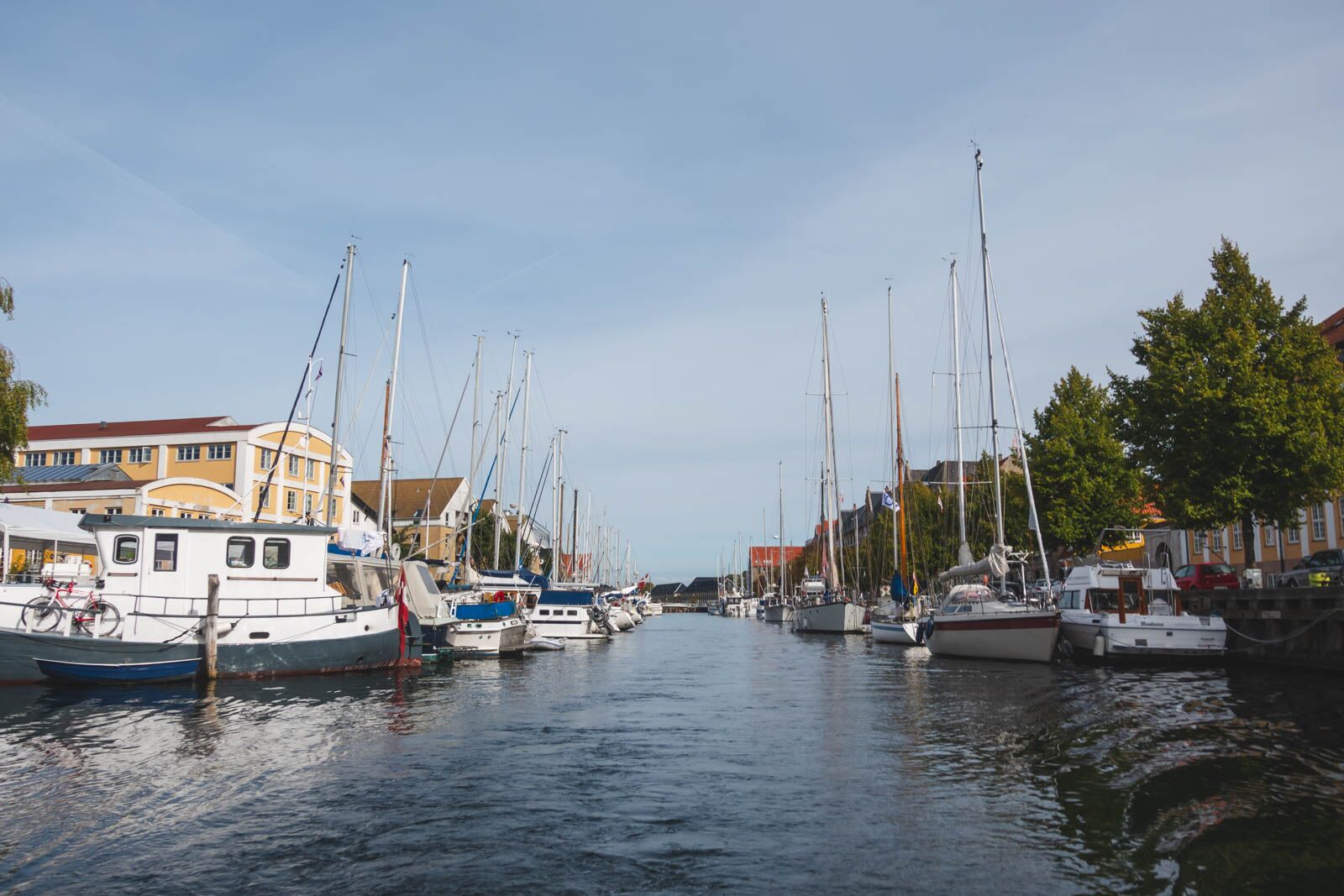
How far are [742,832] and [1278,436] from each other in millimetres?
33075

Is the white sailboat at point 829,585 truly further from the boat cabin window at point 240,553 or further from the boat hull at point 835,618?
the boat cabin window at point 240,553

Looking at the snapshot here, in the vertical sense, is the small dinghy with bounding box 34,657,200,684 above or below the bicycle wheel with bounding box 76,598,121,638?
below

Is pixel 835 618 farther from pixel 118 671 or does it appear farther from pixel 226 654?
pixel 118 671

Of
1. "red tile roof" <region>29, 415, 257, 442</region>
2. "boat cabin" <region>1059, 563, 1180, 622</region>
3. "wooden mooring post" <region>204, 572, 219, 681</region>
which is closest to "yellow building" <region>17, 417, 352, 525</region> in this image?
"red tile roof" <region>29, 415, 257, 442</region>

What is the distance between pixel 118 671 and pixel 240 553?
4.83 meters

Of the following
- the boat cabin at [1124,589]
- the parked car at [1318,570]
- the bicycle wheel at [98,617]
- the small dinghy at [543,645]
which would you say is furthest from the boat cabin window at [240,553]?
the parked car at [1318,570]

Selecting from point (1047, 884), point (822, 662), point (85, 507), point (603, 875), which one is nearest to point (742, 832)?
point (603, 875)

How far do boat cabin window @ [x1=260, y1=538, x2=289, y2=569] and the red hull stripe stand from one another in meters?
25.2

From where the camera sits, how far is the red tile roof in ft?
263

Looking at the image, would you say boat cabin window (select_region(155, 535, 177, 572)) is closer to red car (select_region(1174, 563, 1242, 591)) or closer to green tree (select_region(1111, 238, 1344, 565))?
green tree (select_region(1111, 238, 1344, 565))

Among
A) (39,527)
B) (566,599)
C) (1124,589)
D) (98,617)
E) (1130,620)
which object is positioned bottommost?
(1130,620)

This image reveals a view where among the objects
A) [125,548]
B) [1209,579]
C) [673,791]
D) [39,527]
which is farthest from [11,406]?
[1209,579]

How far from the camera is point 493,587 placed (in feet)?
181

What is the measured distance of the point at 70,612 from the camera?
93.0 ft
